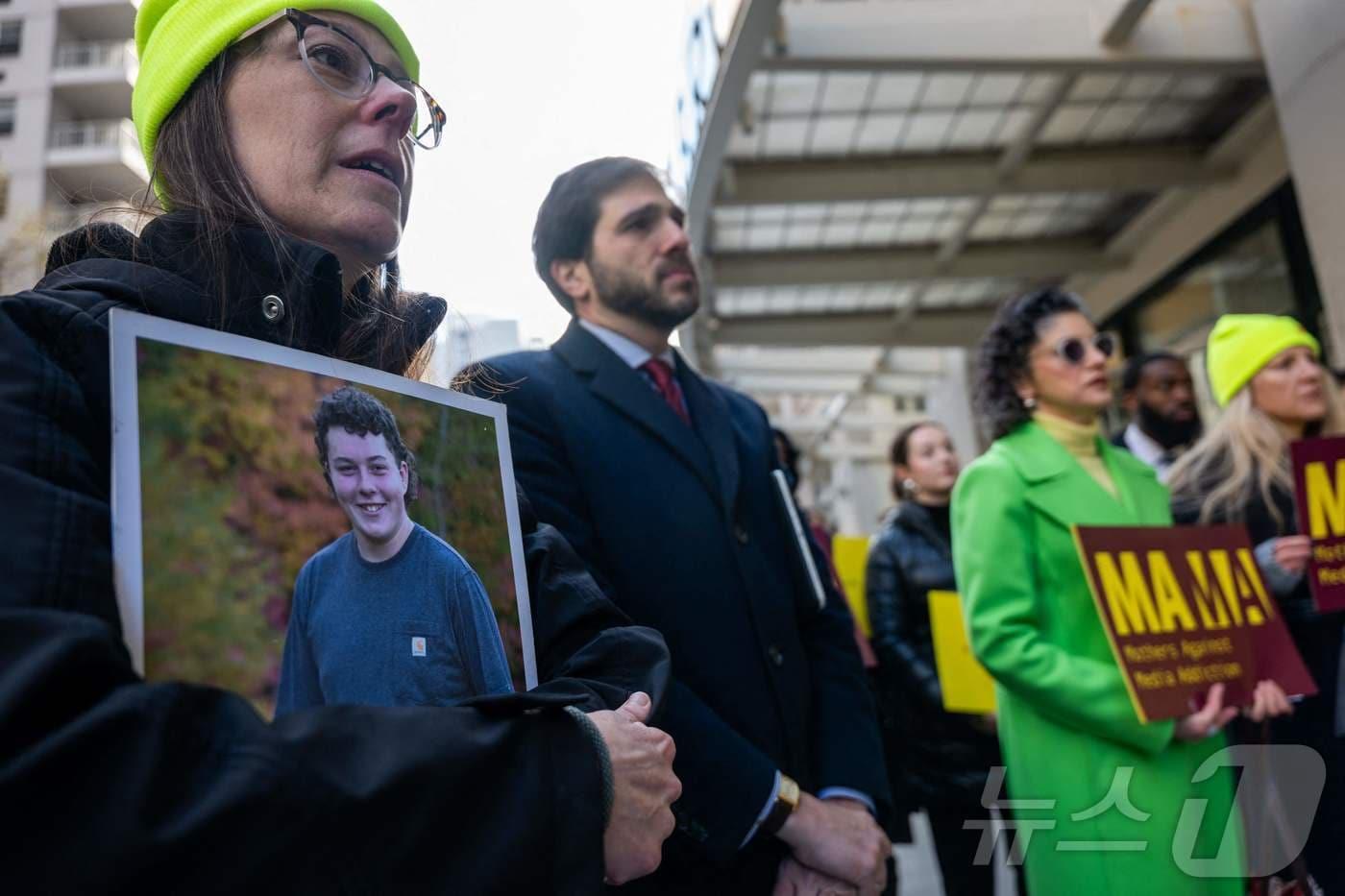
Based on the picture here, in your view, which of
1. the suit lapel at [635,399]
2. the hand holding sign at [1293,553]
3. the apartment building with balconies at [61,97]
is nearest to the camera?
the suit lapel at [635,399]

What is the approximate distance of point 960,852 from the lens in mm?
3266

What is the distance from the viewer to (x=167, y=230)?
1021 mm

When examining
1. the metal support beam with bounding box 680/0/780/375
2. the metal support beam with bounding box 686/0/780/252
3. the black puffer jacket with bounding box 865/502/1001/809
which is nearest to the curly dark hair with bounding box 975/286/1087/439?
the black puffer jacket with bounding box 865/502/1001/809

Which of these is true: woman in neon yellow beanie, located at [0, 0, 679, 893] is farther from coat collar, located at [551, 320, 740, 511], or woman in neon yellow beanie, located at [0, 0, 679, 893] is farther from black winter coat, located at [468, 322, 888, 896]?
coat collar, located at [551, 320, 740, 511]

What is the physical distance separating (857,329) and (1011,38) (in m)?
8.06

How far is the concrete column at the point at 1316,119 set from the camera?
588cm

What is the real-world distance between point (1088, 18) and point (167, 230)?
325 inches

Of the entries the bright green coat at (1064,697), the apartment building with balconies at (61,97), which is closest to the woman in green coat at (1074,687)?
the bright green coat at (1064,697)

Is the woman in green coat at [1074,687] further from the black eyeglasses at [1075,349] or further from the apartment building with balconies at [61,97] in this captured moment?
the apartment building with balconies at [61,97]

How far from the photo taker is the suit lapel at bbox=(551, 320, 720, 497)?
180cm

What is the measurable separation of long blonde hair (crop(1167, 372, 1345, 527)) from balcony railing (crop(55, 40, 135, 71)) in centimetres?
2399

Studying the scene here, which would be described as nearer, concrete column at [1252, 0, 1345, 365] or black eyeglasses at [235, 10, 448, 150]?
black eyeglasses at [235, 10, 448, 150]

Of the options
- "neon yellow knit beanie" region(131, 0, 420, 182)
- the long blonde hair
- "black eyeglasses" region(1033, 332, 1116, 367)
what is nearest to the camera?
"neon yellow knit beanie" region(131, 0, 420, 182)

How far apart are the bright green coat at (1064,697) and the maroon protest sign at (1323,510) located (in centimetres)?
31
